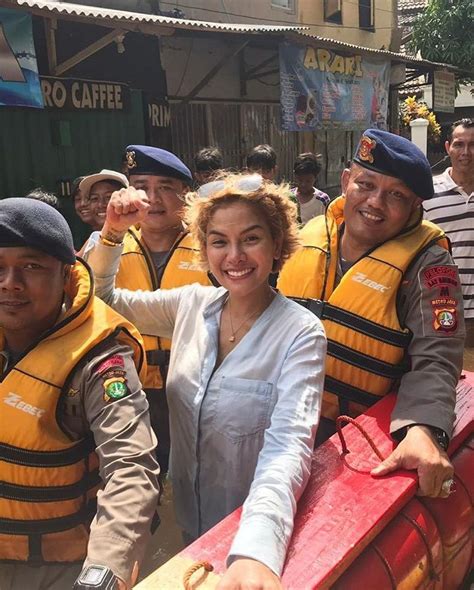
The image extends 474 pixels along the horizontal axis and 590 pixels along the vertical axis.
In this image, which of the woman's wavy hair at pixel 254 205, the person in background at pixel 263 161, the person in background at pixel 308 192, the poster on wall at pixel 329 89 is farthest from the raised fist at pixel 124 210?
the poster on wall at pixel 329 89

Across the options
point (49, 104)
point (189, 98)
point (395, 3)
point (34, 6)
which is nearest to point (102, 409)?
point (34, 6)

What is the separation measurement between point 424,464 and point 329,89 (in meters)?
8.08

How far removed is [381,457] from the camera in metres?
1.67

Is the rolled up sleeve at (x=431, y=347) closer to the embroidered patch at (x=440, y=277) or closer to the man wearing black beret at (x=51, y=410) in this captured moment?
the embroidered patch at (x=440, y=277)

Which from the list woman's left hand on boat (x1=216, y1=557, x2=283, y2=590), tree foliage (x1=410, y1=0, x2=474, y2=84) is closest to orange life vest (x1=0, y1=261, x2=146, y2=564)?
woman's left hand on boat (x1=216, y1=557, x2=283, y2=590)

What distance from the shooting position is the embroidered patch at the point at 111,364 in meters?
1.47

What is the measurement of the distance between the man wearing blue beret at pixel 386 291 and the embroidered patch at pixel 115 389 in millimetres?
844

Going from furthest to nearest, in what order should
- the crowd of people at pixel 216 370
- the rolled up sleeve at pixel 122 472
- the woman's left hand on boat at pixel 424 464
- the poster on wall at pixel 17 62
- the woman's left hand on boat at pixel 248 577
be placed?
1. the poster on wall at pixel 17 62
2. the woman's left hand on boat at pixel 424 464
3. the crowd of people at pixel 216 370
4. the rolled up sleeve at pixel 122 472
5. the woman's left hand on boat at pixel 248 577

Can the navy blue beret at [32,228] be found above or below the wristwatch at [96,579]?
above

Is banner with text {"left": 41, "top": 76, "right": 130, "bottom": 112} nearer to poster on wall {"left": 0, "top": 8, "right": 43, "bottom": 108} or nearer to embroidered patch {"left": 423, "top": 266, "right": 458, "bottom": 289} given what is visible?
poster on wall {"left": 0, "top": 8, "right": 43, "bottom": 108}

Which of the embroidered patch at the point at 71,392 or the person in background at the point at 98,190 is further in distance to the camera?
the person in background at the point at 98,190

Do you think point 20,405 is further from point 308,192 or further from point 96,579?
point 308,192

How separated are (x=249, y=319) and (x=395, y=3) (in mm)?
14432

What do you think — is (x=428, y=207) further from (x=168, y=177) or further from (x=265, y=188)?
(x=265, y=188)
